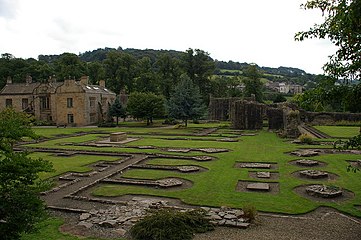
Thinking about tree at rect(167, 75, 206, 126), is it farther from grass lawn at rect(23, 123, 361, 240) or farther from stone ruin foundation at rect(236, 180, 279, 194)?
stone ruin foundation at rect(236, 180, 279, 194)

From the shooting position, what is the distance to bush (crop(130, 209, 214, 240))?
969 centimetres

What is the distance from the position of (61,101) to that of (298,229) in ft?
173

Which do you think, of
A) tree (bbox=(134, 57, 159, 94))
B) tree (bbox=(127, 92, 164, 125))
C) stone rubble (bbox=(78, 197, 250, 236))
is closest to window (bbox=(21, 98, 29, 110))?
tree (bbox=(127, 92, 164, 125))

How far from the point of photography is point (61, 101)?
2233 inches

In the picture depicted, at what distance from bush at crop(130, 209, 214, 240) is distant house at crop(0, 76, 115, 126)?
47.8 metres

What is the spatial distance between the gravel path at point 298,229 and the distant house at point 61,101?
48.6 meters

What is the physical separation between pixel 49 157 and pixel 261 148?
55.7 ft

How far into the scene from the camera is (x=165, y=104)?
5197 centimetres

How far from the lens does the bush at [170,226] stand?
969 centimetres

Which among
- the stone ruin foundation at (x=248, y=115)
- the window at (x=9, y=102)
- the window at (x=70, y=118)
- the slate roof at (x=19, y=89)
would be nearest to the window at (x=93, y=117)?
the window at (x=70, y=118)

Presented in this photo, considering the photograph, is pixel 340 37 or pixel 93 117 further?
pixel 93 117

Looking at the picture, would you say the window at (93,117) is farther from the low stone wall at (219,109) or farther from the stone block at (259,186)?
the stone block at (259,186)

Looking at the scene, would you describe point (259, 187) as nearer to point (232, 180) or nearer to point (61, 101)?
point (232, 180)

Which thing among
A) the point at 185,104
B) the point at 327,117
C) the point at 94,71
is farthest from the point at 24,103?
the point at 327,117
